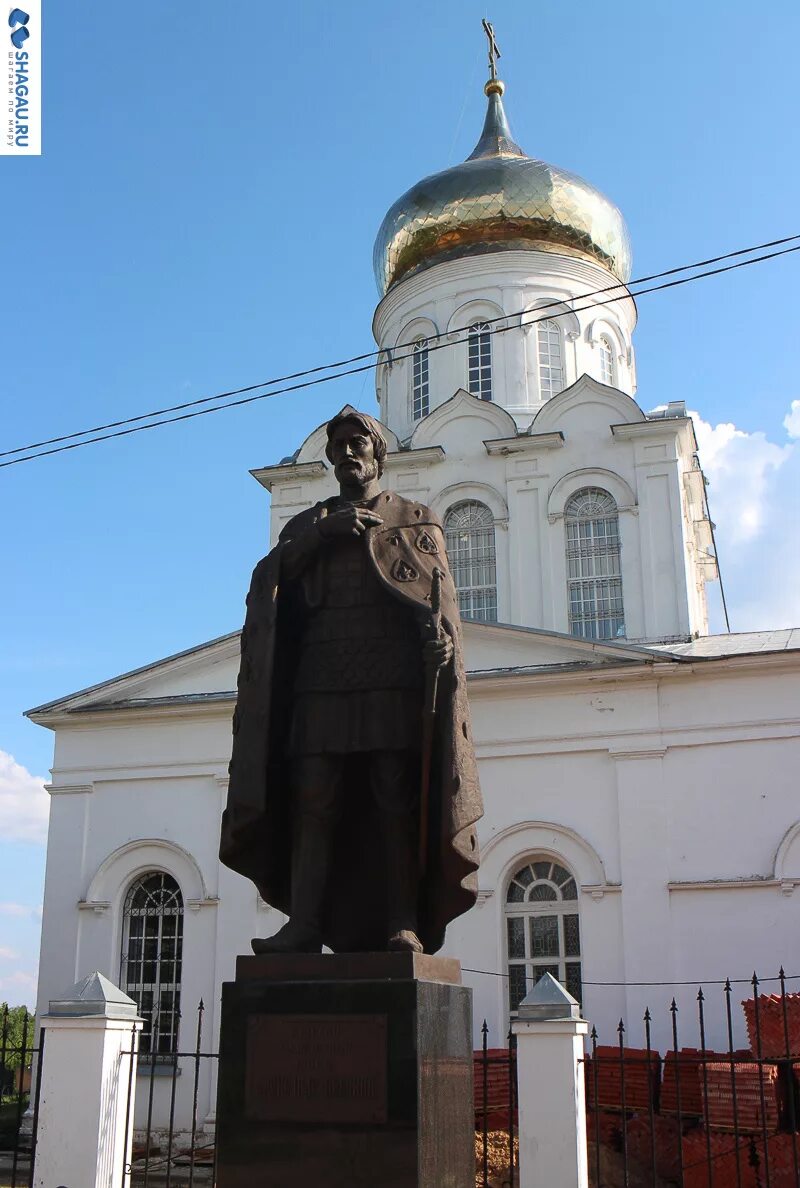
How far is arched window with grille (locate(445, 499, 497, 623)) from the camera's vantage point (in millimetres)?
19281

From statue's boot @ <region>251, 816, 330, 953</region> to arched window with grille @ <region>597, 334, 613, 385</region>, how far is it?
1813 cm

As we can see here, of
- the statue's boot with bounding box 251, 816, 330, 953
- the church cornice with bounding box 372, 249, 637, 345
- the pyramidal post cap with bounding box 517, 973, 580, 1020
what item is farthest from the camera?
the church cornice with bounding box 372, 249, 637, 345

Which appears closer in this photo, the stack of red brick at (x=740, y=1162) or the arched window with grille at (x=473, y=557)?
the stack of red brick at (x=740, y=1162)

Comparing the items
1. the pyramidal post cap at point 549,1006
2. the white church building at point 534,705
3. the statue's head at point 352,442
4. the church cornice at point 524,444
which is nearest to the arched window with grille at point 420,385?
the white church building at point 534,705

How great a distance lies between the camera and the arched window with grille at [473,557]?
63.3 ft

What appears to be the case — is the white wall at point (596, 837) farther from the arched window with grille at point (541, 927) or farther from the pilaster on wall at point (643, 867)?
the arched window with grille at point (541, 927)

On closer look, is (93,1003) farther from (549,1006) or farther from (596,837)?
(596,837)

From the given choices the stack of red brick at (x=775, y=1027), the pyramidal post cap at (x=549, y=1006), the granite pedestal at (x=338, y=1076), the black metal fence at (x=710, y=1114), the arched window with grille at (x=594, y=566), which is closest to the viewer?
the granite pedestal at (x=338, y=1076)

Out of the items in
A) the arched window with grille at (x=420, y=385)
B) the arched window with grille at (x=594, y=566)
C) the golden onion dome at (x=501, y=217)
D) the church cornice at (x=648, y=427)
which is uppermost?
the golden onion dome at (x=501, y=217)

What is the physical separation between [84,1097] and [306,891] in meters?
4.29

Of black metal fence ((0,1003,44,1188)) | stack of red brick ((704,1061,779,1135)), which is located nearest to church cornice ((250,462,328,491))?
black metal fence ((0,1003,44,1188))

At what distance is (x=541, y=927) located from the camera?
52.8ft

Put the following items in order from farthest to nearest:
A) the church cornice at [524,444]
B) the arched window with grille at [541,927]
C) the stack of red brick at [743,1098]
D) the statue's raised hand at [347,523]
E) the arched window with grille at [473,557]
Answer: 1. the church cornice at [524,444]
2. the arched window with grille at [473,557]
3. the arched window with grille at [541,927]
4. the stack of red brick at [743,1098]
5. the statue's raised hand at [347,523]

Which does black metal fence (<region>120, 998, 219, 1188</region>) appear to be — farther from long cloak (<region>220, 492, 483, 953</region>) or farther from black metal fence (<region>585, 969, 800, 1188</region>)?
long cloak (<region>220, 492, 483, 953</region>)
